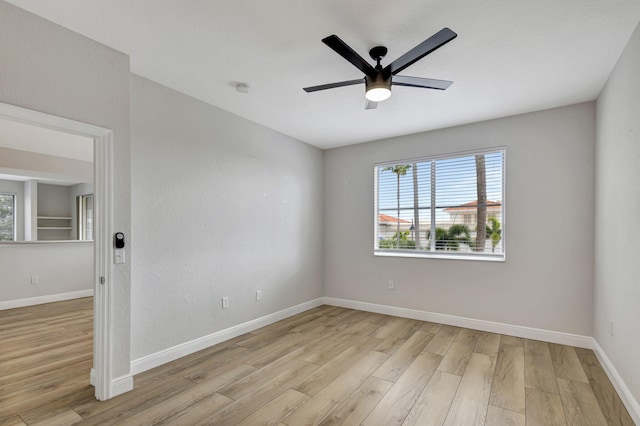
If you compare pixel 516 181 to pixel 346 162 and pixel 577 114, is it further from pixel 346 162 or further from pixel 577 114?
pixel 346 162

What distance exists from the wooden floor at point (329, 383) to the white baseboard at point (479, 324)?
12cm

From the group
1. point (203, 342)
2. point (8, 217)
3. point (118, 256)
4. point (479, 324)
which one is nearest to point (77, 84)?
point (118, 256)

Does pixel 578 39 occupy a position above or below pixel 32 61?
above

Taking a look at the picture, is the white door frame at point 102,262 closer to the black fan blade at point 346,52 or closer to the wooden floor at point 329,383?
the wooden floor at point 329,383

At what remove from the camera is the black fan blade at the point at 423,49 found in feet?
5.83

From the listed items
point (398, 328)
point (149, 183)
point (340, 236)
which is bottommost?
point (398, 328)

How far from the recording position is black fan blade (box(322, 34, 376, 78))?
182 centimetres

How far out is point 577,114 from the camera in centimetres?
344

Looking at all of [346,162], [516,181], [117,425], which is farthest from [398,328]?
[117,425]

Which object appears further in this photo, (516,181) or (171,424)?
(516,181)

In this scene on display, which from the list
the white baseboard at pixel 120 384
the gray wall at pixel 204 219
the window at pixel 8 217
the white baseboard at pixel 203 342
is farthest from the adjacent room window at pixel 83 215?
the white baseboard at pixel 120 384

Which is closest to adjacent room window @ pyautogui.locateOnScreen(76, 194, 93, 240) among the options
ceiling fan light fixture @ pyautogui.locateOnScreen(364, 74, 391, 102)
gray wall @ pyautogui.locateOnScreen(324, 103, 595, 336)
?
gray wall @ pyautogui.locateOnScreen(324, 103, 595, 336)

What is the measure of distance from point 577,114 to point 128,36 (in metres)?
4.42

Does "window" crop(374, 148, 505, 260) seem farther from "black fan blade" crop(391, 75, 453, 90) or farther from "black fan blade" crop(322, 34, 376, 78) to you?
"black fan blade" crop(322, 34, 376, 78)
